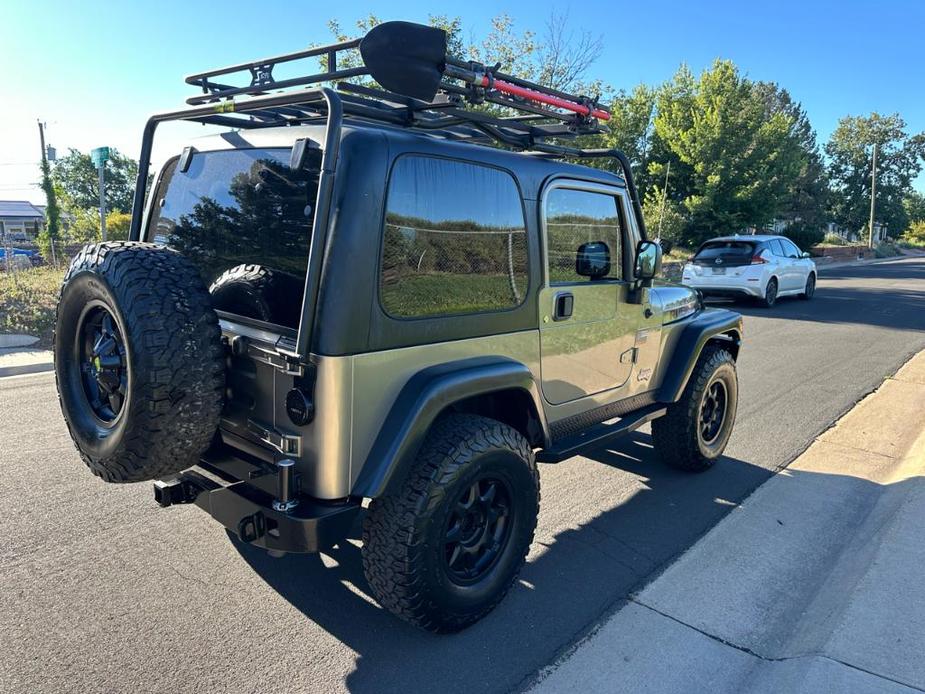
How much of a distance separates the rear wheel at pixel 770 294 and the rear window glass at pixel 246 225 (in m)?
13.5

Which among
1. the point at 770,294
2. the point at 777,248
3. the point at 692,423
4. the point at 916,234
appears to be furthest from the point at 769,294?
the point at 916,234

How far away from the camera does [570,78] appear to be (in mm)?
17812

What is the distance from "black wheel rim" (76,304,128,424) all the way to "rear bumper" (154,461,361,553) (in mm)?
532

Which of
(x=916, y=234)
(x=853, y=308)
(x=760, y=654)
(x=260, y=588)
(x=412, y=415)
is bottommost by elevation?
(x=760, y=654)

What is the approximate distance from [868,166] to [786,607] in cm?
7421

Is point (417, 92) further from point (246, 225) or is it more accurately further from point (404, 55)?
point (246, 225)

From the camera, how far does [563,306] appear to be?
335cm

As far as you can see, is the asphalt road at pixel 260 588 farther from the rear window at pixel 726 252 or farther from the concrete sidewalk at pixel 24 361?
the rear window at pixel 726 252

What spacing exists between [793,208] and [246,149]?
51761mm

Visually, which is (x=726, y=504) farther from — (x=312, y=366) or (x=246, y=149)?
(x=246, y=149)

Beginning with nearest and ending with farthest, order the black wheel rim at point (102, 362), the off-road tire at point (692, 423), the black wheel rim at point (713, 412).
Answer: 1. the black wheel rim at point (102, 362)
2. the off-road tire at point (692, 423)
3. the black wheel rim at point (713, 412)

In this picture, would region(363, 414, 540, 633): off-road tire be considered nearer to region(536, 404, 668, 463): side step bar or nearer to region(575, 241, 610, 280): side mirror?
region(536, 404, 668, 463): side step bar

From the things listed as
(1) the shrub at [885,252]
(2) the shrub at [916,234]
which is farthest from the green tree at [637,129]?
(2) the shrub at [916,234]

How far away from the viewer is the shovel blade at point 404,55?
239cm
